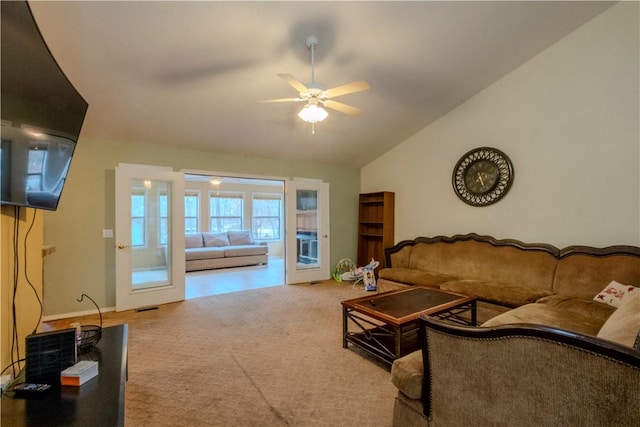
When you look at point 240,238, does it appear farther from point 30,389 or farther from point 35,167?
point 30,389

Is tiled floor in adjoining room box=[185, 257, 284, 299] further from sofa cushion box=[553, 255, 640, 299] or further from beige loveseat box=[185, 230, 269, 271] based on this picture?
sofa cushion box=[553, 255, 640, 299]

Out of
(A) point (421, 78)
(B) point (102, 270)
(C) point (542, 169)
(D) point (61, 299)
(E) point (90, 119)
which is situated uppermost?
(A) point (421, 78)

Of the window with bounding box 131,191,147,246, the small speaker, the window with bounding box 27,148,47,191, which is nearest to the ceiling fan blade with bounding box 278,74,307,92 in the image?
the window with bounding box 27,148,47,191

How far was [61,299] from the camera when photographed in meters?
3.69

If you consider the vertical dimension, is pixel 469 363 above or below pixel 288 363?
above

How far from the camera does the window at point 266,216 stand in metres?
9.51

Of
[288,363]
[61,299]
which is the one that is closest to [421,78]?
[288,363]

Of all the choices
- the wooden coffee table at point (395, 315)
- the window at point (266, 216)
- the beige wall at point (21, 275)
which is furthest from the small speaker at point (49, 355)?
the window at point (266, 216)

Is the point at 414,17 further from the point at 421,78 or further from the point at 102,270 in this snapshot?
the point at 102,270

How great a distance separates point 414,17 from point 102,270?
475 centimetres

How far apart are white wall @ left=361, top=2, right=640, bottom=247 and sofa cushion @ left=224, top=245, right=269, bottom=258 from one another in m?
4.81

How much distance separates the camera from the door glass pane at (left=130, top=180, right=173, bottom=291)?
13.5 ft

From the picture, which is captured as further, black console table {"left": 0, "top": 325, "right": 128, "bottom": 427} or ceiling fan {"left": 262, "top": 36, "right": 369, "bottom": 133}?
ceiling fan {"left": 262, "top": 36, "right": 369, "bottom": 133}

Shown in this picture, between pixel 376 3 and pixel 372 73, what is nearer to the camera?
pixel 376 3
